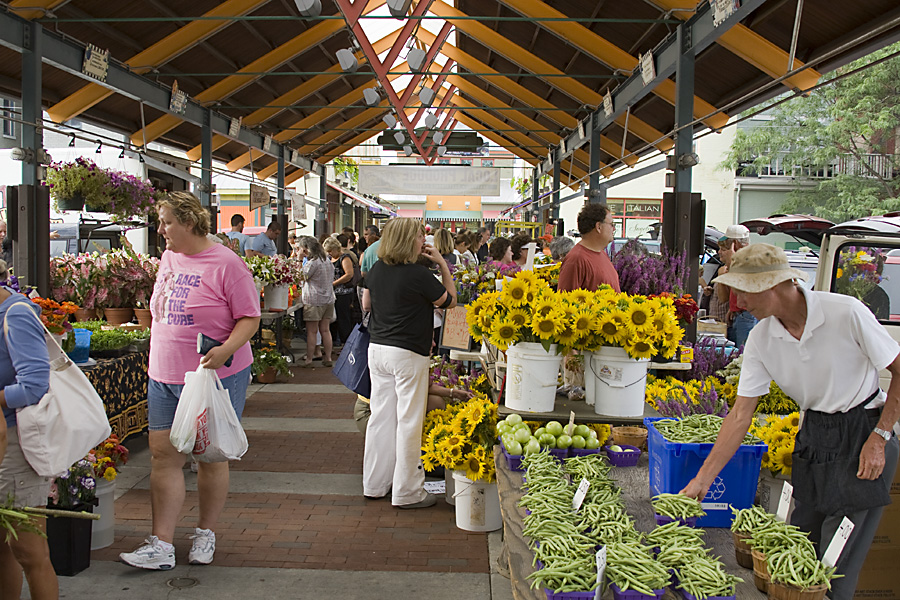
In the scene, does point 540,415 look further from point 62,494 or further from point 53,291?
point 53,291

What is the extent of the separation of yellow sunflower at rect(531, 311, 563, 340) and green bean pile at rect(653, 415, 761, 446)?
0.63 metres

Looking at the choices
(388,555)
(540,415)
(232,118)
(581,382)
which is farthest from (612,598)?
(232,118)

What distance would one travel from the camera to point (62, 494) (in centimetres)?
384

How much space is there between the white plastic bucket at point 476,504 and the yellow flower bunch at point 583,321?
1.48 m

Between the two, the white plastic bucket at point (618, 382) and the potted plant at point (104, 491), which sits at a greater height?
the white plastic bucket at point (618, 382)

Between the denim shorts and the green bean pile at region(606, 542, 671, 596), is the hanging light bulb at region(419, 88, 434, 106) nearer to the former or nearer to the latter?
the denim shorts

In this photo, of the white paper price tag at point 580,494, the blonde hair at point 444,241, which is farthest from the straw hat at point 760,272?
the blonde hair at point 444,241

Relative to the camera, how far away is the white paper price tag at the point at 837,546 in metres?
2.19

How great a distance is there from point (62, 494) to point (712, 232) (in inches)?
510

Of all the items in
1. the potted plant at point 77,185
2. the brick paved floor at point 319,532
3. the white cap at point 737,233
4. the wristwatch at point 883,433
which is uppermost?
the potted plant at point 77,185

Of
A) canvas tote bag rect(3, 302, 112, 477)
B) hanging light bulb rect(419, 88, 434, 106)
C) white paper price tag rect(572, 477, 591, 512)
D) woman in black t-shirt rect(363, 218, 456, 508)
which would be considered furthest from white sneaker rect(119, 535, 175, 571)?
hanging light bulb rect(419, 88, 434, 106)

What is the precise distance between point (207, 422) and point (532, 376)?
1.63m

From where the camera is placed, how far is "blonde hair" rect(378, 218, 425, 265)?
16.3ft

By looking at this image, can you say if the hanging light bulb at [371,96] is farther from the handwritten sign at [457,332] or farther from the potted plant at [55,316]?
the potted plant at [55,316]
